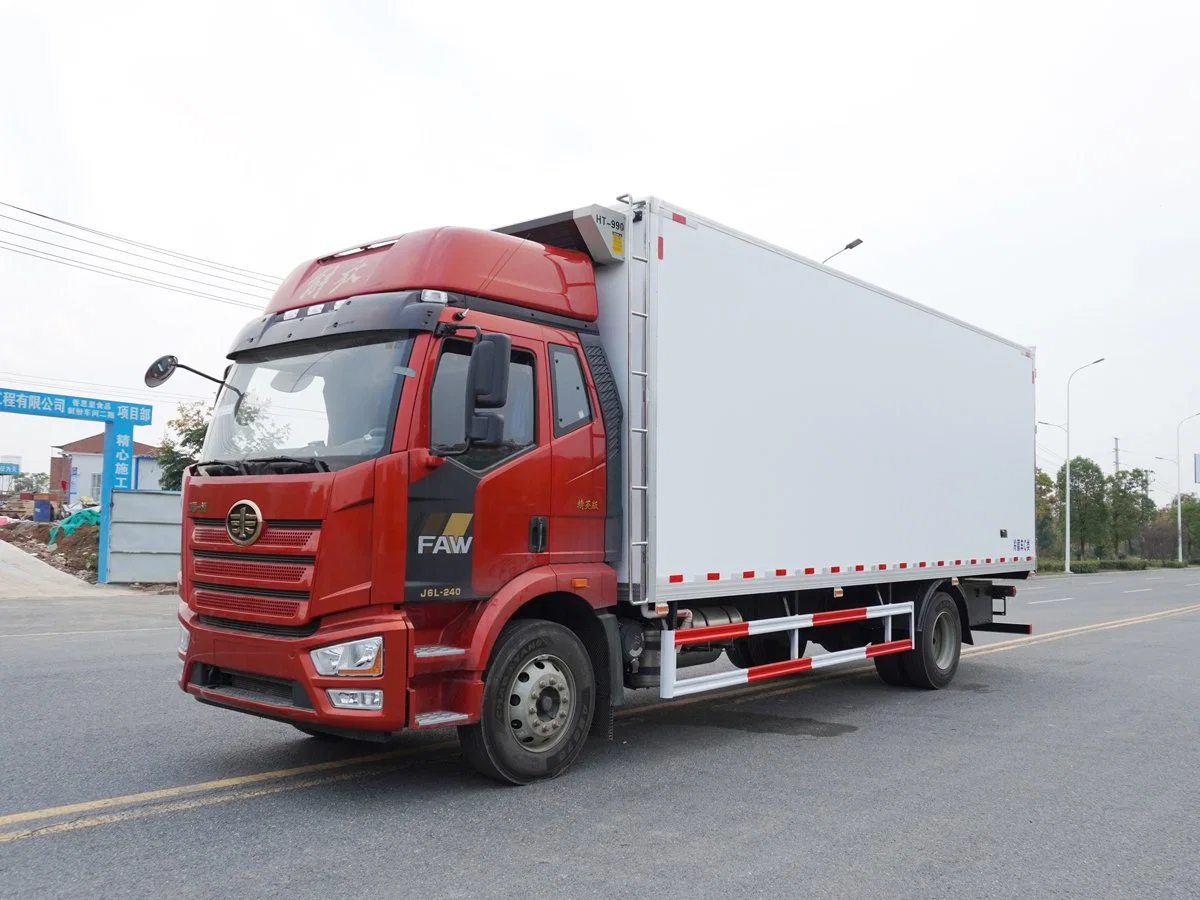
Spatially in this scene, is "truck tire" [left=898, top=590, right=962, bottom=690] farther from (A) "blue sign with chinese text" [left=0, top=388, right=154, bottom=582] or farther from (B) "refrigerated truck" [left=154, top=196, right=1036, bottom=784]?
(A) "blue sign with chinese text" [left=0, top=388, right=154, bottom=582]

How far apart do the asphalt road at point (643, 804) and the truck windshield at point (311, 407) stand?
177 centimetres

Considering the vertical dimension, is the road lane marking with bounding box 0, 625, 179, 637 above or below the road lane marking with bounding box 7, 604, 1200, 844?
below

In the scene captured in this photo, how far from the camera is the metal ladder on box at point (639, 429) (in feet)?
19.8

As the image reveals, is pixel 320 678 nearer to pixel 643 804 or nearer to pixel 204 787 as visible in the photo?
pixel 204 787

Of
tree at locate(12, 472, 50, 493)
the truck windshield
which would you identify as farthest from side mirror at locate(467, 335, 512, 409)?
tree at locate(12, 472, 50, 493)

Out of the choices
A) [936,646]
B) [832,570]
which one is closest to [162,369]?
[832,570]

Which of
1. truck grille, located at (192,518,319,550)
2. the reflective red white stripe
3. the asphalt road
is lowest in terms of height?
the asphalt road

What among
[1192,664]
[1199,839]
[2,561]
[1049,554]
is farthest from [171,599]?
[1049,554]

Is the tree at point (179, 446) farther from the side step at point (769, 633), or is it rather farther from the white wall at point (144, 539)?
the side step at point (769, 633)

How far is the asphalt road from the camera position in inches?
161

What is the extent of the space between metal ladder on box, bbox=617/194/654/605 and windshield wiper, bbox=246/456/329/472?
77.4 inches

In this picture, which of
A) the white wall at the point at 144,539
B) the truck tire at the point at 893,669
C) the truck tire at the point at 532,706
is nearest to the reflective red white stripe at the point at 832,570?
the truck tire at the point at 532,706

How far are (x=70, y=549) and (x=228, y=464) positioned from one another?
23.6m

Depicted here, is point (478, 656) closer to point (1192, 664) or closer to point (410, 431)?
point (410, 431)
